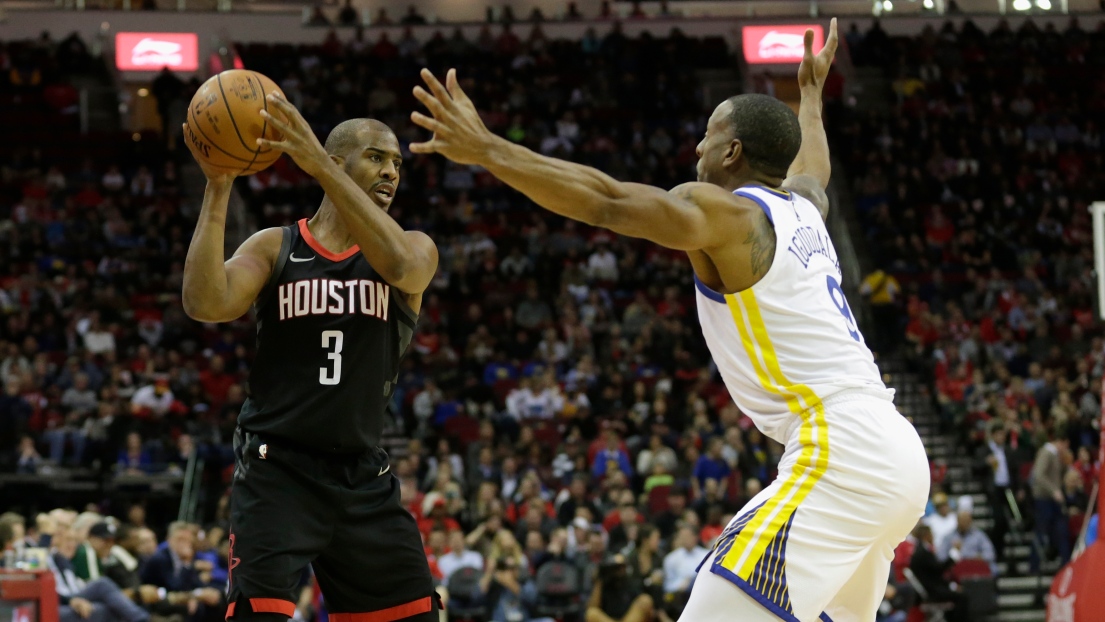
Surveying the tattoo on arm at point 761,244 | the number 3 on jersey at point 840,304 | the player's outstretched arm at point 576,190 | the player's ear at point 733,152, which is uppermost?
the player's ear at point 733,152

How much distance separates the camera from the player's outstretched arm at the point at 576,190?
10.9 feet

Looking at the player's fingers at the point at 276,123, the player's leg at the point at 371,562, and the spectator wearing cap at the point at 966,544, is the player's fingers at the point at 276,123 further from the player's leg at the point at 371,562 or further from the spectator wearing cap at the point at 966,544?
the spectator wearing cap at the point at 966,544

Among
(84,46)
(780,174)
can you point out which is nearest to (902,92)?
(84,46)

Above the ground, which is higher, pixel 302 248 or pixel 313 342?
pixel 302 248

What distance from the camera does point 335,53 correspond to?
24969 millimetres

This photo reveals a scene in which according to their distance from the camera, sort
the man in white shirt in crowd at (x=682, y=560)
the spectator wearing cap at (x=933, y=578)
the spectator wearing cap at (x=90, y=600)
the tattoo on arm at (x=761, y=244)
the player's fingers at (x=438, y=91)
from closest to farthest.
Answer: the player's fingers at (x=438, y=91)
the tattoo on arm at (x=761, y=244)
the spectator wearing cap at (x=90, y=600)
the man in white shirt in crowd at (x=682, y=560)
the spectator wearing cap at (x=933, y=578)

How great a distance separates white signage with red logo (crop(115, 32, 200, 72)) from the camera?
2431cm

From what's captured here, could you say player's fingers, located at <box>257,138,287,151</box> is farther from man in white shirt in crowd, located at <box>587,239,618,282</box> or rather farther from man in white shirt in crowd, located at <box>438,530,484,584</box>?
man in white shirt in crowd, located at <box>587,239,618,282</box>

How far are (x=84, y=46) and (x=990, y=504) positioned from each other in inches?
745

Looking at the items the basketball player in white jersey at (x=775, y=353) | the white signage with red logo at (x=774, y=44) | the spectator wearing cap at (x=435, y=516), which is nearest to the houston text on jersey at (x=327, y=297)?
the basketball player in white jersey at (x=775, y=353)

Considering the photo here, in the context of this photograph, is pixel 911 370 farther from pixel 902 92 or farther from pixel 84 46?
pixel 84 46

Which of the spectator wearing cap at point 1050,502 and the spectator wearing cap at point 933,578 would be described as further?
the spectator wearing cap at point 1050,502

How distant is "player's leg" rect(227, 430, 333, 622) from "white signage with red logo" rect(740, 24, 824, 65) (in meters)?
22.6

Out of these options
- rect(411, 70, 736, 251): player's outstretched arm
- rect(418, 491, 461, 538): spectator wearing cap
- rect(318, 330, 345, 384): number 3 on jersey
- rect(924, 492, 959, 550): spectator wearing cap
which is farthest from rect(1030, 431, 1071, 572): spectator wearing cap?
rect(411, 70, 736, 251): player's outstretched arm
